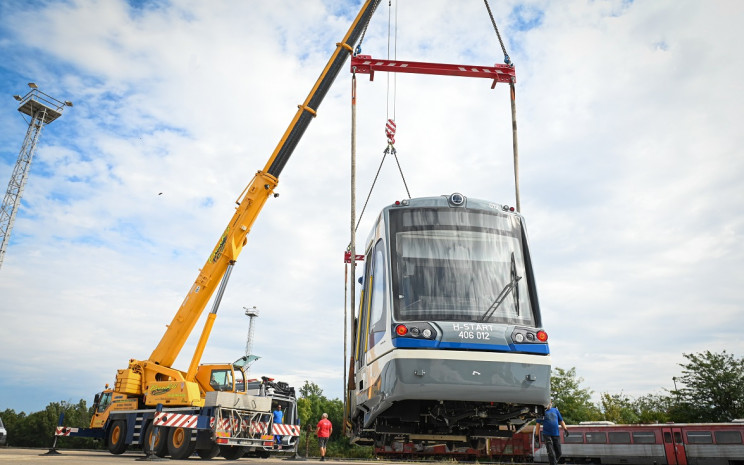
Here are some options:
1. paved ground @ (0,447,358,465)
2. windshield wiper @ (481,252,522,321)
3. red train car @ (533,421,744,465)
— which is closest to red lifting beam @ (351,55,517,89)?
windshield wiper @ (481,252,522,321)

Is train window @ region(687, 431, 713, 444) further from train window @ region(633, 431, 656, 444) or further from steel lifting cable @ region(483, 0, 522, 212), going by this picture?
steel lifting cable @ region(483, 0, 522, 212)

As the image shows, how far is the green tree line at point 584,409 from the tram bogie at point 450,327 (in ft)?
61.2

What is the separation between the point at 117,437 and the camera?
57.5 feet

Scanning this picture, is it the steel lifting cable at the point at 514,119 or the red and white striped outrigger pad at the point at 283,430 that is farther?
the red and white striped outrigger pad at the point at 283,430

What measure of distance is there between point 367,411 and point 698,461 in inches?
783

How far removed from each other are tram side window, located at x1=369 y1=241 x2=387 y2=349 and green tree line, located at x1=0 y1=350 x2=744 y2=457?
18.9 m

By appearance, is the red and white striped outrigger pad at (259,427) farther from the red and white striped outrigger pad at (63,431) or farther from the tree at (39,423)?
the tree at (39,423)

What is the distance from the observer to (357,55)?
450 inches

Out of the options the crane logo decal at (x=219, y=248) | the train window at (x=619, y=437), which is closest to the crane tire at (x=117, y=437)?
the crane logo decal at (x=219, y=248)

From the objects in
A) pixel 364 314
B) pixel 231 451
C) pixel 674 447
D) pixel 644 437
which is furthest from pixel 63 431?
pixel 674 447

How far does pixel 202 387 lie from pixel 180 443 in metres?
2.33

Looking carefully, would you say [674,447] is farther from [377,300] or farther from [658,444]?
[377,300]

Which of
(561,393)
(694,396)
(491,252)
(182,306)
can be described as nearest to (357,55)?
(491,252)

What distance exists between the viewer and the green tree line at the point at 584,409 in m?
31.6
